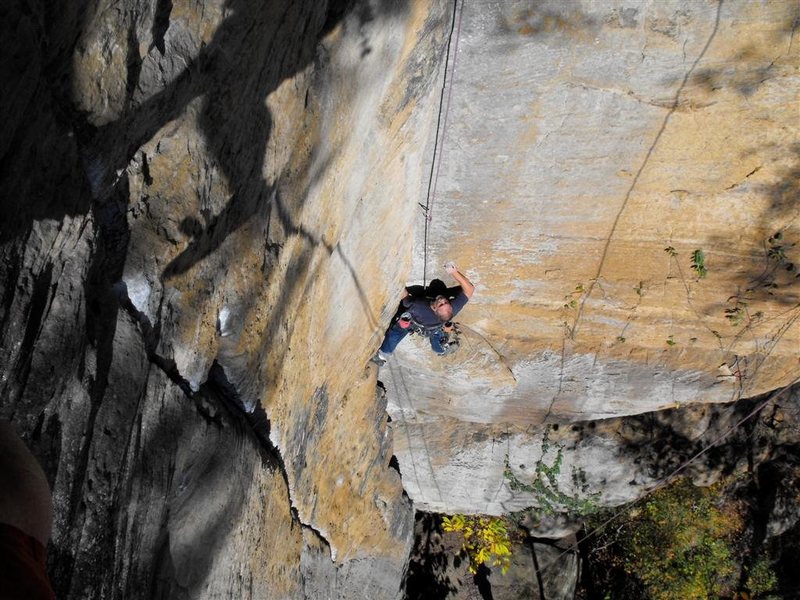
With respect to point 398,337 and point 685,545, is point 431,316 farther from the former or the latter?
point 685,545

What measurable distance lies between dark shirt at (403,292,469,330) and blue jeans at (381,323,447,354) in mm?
206

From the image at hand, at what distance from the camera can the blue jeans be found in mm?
5027

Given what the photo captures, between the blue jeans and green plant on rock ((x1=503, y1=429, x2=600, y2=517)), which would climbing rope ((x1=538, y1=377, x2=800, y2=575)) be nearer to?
green plant on rock ((x1=503, y1=429, x2=600, y2=517))

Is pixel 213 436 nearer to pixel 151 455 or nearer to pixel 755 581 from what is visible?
pixel 151 455

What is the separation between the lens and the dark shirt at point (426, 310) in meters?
4.74

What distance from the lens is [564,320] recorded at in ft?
16.3

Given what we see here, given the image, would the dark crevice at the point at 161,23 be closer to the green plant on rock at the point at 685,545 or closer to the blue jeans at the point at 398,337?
the blue jeans at the point at 398,337

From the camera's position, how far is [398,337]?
5062mm

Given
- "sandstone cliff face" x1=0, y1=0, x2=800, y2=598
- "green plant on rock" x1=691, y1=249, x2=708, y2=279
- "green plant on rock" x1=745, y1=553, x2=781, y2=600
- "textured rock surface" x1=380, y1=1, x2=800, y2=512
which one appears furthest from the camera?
"green plant on rock" x1=745, y1=553, x2=781, y2=600

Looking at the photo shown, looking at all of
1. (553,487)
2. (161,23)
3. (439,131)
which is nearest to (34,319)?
(161,23)

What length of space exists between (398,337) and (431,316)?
452 millimetres

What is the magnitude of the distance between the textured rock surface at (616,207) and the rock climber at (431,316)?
14 centimetres

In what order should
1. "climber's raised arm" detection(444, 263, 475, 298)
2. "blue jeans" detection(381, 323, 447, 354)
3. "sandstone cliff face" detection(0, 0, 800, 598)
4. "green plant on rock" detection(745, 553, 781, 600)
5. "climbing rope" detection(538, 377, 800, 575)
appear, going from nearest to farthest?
"sandstone cliff face" detection(0, 0, 800, 598)
"climber's raised arm" detection(444, 263, 475, 298)
"blue jeans" detection(381, 323, 447, 354)
"climbing rope" detection(538, 377, 800, 575)
"green plant on rock" detection(745, 553, 781, 600)

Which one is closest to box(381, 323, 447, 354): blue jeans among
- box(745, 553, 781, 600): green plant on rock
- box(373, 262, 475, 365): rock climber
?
box(373, 262, 475, 365): rock climber
